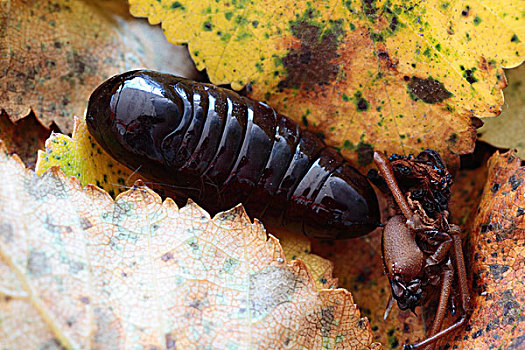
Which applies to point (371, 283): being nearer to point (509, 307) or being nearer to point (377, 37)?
point (509, 307)

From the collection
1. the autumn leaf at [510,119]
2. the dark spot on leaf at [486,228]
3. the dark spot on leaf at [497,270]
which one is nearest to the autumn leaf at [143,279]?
the dark spot on leaf at [497,270]

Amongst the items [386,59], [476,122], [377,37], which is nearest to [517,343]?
[476,122]

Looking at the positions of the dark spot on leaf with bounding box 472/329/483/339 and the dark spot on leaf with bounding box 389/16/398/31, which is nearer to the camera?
the dark spot on leaf with bounding box 472/329/483/339

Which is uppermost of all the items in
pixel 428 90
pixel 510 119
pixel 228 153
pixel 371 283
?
pixel 428 90

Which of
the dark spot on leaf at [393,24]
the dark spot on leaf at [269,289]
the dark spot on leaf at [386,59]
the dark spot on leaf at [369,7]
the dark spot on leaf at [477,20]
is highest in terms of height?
the dark spot on leaf at [477,20]

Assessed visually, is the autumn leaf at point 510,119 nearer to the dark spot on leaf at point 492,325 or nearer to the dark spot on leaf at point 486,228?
the dark spot on leaf at point 486,228

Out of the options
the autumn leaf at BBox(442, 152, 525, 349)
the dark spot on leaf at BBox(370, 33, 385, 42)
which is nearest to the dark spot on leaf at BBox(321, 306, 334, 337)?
the autumn leaf at BBox(442, 152, 525, 349)

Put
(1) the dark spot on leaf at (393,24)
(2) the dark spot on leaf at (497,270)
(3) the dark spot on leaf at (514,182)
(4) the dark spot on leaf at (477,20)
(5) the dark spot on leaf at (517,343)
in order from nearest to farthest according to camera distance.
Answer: (5) the dark spot on leaf at (517,343), (2) the dark spot on leaf at (497,270), (3) the dark spot on leaf at (514,182), (4) the dark spot on leaf at (477,20), (1) the dark spot on leaf at (393,24)

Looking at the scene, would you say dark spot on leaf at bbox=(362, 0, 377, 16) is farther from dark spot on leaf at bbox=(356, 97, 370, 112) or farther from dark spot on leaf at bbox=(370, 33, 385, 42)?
dark spot on leaf at bbox=(356, 97, 370, 112)
